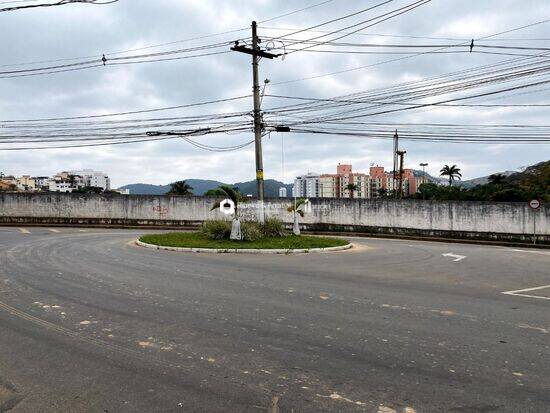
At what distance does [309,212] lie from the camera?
30.2 m

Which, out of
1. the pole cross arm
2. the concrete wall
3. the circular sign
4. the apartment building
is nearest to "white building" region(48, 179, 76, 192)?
the apartment building

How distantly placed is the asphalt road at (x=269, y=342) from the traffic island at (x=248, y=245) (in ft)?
19.6

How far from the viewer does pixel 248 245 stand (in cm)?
1780

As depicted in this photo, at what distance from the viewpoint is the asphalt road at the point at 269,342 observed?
13.2 feet

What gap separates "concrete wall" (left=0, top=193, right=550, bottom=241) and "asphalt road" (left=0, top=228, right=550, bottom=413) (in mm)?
14629

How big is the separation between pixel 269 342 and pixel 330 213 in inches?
961

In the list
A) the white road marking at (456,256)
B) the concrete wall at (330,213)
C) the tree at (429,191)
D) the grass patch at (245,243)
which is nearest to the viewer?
the white road marking at (456,256)

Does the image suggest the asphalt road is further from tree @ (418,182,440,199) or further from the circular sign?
tree @ (418,182,440,199)

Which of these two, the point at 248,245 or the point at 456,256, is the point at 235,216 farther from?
the point at 456,256

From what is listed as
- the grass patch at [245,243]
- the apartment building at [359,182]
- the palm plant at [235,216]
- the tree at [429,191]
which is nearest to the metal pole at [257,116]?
the palm plant at [235,216]

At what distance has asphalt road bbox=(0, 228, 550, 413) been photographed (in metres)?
4.02

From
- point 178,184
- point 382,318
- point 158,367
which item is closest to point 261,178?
point 382,318

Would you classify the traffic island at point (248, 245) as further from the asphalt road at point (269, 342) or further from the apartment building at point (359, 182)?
the apartment building at point (359, 182)

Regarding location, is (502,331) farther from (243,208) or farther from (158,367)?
(243,208)
